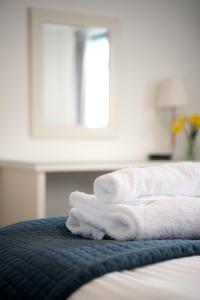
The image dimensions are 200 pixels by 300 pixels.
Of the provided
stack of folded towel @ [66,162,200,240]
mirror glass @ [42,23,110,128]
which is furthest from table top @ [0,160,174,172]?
stack of folded towel @ [66,162,200,240]

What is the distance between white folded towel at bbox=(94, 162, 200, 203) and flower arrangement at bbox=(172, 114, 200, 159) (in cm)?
222

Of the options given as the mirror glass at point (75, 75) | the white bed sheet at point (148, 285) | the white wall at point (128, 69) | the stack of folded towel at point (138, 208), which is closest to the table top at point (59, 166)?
the white wall at point (128, 69)

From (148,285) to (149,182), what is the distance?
1.14 feet

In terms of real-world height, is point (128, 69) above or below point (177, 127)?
above

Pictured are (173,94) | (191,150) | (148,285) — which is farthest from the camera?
(191,150)

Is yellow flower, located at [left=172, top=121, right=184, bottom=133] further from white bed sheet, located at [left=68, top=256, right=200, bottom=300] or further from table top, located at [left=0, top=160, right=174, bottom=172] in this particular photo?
white bed sheet, located at [left=68, top=256, right=200, bottom=300]

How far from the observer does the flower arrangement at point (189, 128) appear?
3.31 metres

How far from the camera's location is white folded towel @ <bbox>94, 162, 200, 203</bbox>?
3.12ft

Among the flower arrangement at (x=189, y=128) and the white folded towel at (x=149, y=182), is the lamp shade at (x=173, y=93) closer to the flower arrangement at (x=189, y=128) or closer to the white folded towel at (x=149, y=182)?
the flower arrangement at (x=189, y=128)

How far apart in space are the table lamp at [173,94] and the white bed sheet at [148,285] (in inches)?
100

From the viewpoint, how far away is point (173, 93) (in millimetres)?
3244

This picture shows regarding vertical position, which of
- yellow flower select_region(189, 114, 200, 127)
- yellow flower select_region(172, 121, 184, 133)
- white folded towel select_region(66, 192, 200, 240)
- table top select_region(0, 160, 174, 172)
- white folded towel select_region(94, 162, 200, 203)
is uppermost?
yellow flower select_region(189, 114, 200, 127)

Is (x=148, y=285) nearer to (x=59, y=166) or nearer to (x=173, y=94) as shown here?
(x=59, y=166)

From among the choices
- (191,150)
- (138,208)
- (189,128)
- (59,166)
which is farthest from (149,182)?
(189,128)
